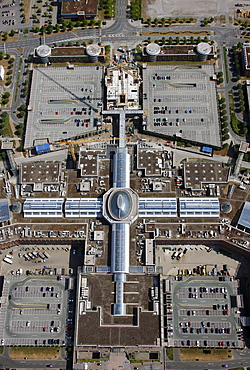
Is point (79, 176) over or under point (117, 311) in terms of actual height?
over

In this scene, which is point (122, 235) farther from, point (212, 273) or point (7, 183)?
point (7, 183)

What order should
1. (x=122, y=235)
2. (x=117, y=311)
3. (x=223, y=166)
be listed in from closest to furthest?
(x=117, y=311) < (x=122, y=235) < (x=223, y=166)

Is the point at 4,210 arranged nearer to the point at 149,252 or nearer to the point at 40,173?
the point at 40,173

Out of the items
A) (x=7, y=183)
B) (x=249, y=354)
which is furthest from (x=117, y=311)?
(x=7, y=183)

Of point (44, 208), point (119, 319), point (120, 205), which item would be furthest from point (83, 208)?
point (119, 319)

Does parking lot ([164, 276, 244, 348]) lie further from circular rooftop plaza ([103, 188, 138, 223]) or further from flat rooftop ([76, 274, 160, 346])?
circular rooftop plaza ([103, 188, 138, 223])

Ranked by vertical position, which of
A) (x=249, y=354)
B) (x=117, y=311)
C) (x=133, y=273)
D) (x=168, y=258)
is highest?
(x=168, y=258)

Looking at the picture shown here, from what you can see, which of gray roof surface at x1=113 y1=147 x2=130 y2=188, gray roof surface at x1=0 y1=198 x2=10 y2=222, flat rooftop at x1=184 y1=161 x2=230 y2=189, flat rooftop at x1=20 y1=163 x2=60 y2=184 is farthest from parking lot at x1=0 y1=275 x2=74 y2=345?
flat rooftop at x1=184 y1=161 x2=230 y2=189

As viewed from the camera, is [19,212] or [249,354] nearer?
[249,354]
